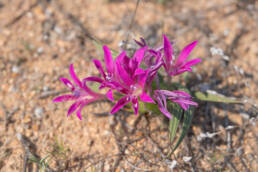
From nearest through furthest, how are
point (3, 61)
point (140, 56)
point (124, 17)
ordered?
point (140, 56) → point (3, 61) → point (124, 17)

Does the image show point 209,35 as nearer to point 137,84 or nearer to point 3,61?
point 137,84

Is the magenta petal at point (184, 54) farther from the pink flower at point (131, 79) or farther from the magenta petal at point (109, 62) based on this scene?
the magenta petal at point (109, 62)

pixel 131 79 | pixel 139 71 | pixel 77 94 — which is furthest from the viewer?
pixel 77 94

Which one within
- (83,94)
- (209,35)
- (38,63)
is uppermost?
(209,35)

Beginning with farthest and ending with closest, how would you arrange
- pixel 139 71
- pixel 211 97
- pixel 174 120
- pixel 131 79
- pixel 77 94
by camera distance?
pixel 211 97 < pixel 174 120 < pixel 77 94 < pixel 131 79 < pixel 139 71

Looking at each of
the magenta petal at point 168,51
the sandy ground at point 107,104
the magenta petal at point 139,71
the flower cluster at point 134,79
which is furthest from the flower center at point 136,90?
the sandy ground at point 107,104

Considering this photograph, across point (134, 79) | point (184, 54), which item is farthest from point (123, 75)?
point (184, 54)

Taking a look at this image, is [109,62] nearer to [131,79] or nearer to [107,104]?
[131,79]

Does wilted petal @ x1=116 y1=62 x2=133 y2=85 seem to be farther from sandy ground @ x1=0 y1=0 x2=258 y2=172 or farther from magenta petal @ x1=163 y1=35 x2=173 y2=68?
sandy ground @ x1=0 y1=0 x2=258 y2=172

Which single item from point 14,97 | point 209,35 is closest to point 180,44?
point 209,35
